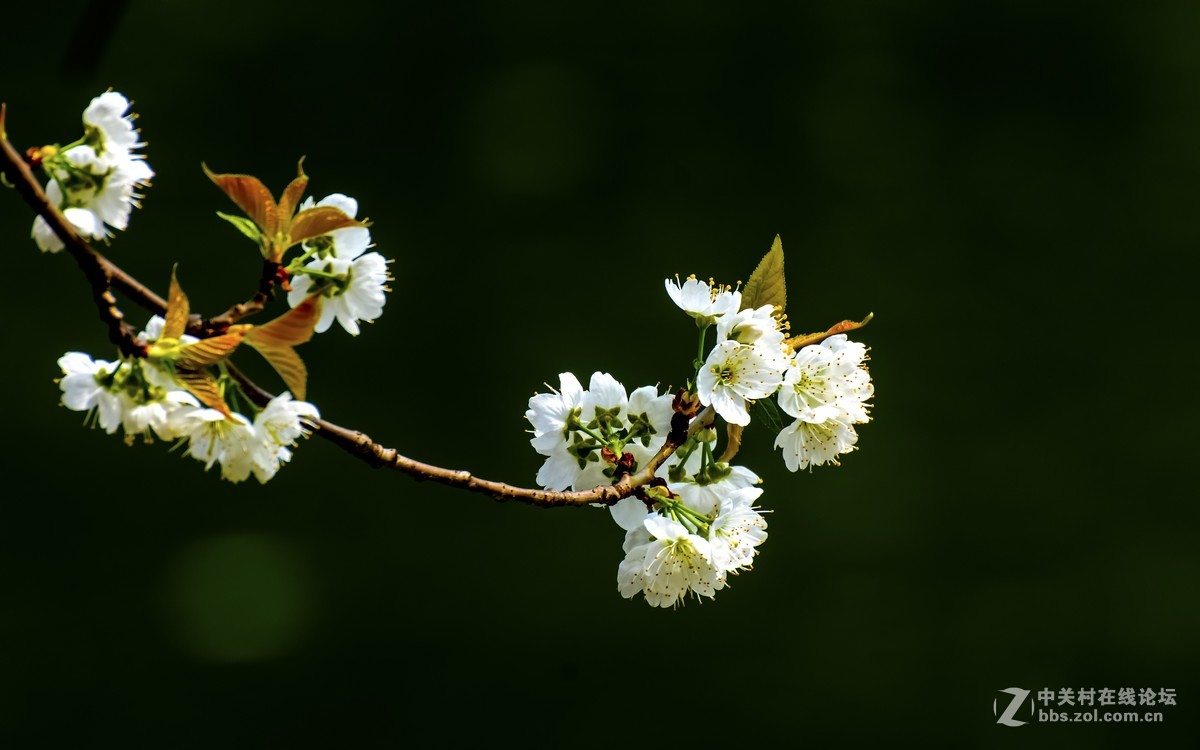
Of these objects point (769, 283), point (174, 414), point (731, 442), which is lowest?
point (174, 414)

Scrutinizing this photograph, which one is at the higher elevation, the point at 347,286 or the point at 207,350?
the point at 347,286

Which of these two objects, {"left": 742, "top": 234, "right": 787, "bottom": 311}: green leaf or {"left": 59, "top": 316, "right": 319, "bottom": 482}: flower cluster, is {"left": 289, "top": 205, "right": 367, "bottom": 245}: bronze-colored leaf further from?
{"left": 742, "top": 234, "right": 787, "bottom": 311}: green leaf

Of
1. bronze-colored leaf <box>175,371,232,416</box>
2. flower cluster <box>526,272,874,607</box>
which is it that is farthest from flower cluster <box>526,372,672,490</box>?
bronze-colored leaf <box>175,371,232,416</box>

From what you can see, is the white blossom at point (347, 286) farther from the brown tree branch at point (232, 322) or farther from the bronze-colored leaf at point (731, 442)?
the bronze-colored leaf at point (731, 442)

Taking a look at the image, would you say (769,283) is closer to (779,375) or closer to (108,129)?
(779,375)

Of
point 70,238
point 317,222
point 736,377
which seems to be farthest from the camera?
point 736,377

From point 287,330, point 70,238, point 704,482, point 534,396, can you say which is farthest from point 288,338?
point 704,482

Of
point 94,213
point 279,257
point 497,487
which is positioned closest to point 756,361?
point 497,487
